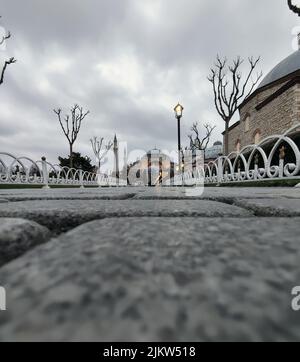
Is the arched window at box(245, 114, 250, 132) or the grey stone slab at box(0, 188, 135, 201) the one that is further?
the arched window at box(245, 114, 250, 132)

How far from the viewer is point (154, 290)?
10.2 inches

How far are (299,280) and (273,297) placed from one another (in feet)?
0.22

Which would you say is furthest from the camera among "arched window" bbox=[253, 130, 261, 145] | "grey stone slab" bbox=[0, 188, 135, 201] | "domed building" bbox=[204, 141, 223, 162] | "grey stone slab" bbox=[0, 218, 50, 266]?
"domed building" bbox=[204, 141, 223, 162]

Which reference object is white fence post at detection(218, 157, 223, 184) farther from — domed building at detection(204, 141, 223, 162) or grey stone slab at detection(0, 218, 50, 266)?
domed building at detection(204, 141, 223, 162)

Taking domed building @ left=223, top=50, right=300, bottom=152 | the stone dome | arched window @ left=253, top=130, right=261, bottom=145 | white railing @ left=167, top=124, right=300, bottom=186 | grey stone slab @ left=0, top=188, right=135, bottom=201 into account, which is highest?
the stone dome

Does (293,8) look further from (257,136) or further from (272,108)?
(257,136)

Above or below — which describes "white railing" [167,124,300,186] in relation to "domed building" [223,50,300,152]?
below

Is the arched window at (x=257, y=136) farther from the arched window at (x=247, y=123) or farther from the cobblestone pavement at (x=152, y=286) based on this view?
the cobblestone pavement at (x=152, y=286)

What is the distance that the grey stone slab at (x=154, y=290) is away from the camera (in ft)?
0.68

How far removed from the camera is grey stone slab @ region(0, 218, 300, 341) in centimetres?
21

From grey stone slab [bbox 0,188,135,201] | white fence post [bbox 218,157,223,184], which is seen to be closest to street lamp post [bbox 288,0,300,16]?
white fence post [bbox 218,157,223,184]

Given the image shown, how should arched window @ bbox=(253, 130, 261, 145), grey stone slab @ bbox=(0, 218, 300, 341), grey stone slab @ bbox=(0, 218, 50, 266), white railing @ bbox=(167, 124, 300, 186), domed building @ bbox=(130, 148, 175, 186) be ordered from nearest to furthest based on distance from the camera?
grey stone slab @ bbox=(0, 218, 300, 341) → grey stone slab @ bbox=(0, 218, 50, 266) → white railing @ bbox=(167, 124, 300, 186) → arched window @ bbox=(253, 130, 261, 145) → domed building @ bbox=(130, 148, 175, 186)
